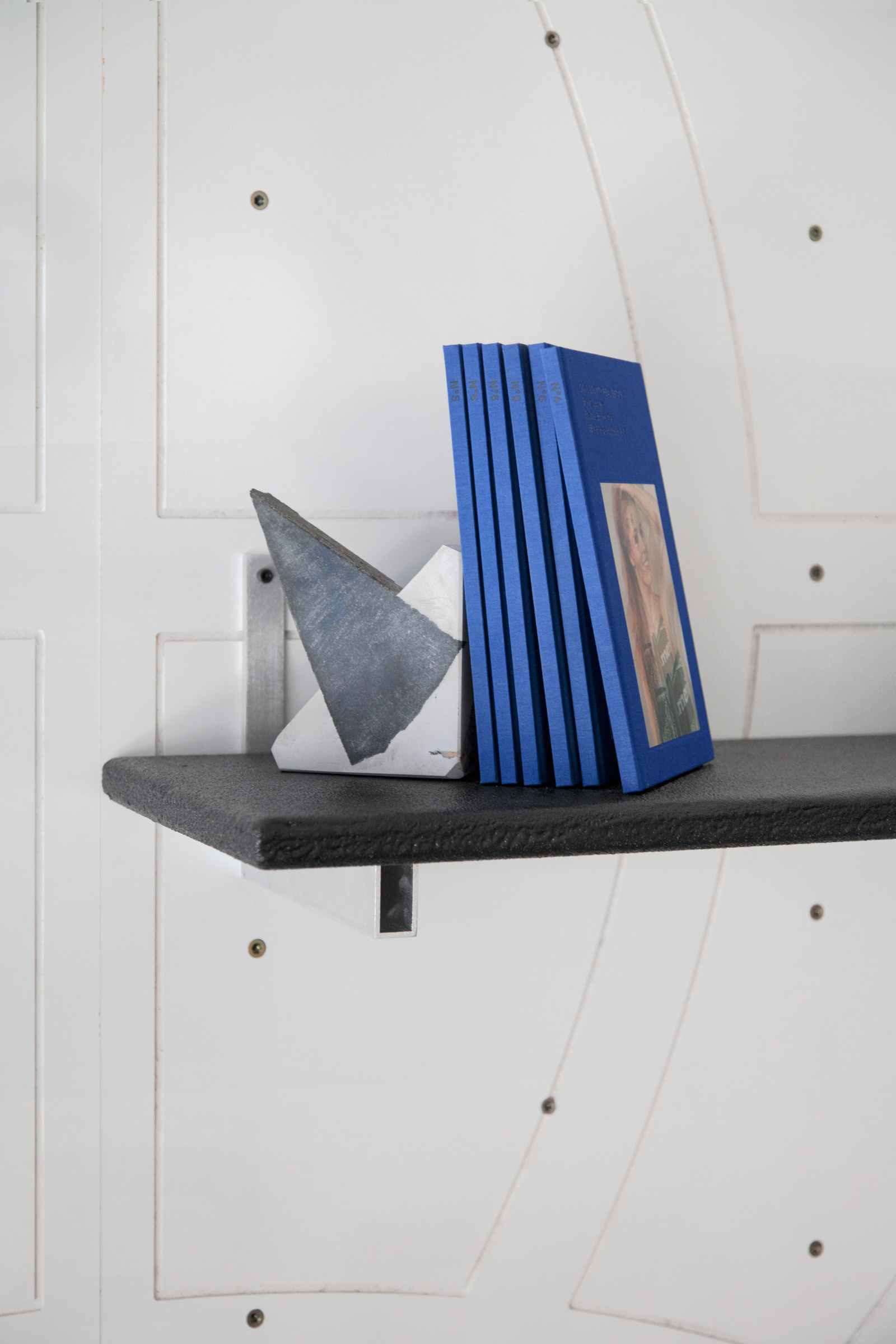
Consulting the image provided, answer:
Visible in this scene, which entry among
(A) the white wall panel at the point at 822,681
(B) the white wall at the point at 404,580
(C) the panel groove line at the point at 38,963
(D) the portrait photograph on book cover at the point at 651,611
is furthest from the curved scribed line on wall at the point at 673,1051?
(C) the panel groove line at the point at 38,963

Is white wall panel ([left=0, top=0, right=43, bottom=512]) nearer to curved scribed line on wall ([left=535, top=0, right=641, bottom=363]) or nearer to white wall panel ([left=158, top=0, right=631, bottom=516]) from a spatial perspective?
white wall panel ([left=158, top=0, right=631, bottom=516])

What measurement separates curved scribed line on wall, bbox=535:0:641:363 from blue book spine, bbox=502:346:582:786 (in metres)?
Result: 0.23

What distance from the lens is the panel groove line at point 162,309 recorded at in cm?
71

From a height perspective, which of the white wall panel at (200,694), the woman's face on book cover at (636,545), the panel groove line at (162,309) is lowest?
the white wall panel at (200,694)

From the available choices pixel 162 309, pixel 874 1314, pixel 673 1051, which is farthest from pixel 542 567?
pixel 874 1314

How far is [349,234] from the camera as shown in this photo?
739 millimetres

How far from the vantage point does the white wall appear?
28.0 inches

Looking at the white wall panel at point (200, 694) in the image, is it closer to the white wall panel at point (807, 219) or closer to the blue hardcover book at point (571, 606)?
the blue hardcover book at point (571, 606)

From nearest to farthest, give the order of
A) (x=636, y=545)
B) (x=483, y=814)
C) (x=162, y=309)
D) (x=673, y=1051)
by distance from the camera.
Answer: (x=483, y=814), (x=636, y=545), (x=162, y=309), (x=673, y=1051)

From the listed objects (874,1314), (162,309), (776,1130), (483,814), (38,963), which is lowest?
(874,1314)

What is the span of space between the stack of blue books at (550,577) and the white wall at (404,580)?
6.5 inches

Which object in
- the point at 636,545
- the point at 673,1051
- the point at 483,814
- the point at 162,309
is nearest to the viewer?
the point at 483,814

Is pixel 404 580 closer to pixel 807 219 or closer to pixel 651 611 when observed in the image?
pixel 651 611

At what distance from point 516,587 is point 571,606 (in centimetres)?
4
